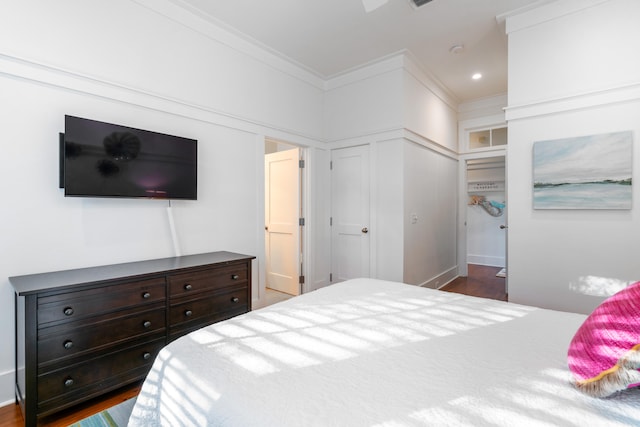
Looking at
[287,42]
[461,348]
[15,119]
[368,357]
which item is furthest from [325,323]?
[287,42]

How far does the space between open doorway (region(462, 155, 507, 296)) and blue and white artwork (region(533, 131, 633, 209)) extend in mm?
3589

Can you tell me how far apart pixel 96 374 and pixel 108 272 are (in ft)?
1.99

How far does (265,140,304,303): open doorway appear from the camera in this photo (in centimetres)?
402

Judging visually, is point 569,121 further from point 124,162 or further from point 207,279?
point 124,162

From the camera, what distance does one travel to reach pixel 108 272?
1.97 meters

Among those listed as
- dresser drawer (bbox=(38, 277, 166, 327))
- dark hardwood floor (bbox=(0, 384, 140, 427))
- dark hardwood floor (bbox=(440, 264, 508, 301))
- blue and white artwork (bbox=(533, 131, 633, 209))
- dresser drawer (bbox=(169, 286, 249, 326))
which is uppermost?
blue and white artwork (bbox=(533, 131, 633, 209))

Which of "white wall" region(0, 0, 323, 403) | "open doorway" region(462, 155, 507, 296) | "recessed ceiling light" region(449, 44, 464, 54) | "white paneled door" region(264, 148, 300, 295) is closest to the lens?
"white wall" region(0, 0, 323, 403)

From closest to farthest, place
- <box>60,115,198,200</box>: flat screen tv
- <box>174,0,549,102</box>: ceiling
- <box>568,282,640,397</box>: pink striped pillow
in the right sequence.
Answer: <box>568,282,640,397</box>: pink striped pillow → <box>60,115,198,200</box>: flat screen tv → <box>174,0,549,102</box>: ceiling

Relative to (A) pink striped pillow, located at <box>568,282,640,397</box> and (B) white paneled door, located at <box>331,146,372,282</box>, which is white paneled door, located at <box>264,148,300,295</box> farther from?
(A) pink striped pillow, located at <box>568,282,640,397</box>

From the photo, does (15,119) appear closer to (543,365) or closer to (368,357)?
A: (368,357)

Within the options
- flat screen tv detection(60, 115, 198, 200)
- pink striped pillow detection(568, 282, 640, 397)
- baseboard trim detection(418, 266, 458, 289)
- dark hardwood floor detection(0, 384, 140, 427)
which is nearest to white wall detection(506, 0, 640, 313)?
baseboard trim detection(418, 266, 458, 289)

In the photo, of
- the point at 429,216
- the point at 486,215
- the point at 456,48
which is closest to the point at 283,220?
the point at 429,216

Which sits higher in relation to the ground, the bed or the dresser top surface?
the dresser top surface

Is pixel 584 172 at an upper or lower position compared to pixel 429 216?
upper
